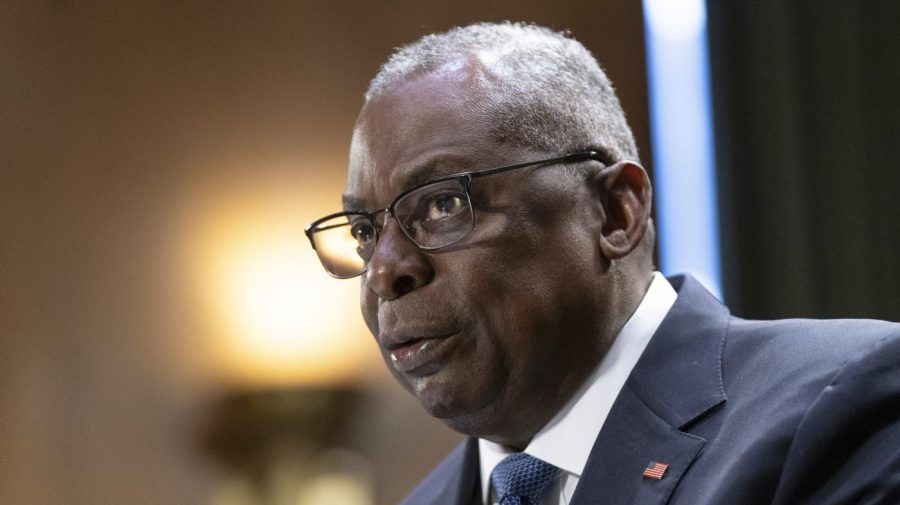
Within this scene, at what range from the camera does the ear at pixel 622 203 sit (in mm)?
1837

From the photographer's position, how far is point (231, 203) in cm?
345

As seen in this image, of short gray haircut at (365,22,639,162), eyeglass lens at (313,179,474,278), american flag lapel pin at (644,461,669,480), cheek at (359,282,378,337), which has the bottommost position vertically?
american flag lapel pin at (644,461,669,480)

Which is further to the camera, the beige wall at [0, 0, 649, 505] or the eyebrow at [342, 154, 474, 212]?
the beige wall at [0, 0, 649, 505]

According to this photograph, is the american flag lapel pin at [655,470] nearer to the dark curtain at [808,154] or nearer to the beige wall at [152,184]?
the dark curtain at [808,154]

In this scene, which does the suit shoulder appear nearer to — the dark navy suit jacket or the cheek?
the dark navy suit jacket

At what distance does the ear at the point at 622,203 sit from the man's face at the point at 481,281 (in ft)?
0.11

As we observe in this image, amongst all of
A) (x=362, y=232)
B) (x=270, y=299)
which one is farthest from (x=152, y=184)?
(x=362, y=232)

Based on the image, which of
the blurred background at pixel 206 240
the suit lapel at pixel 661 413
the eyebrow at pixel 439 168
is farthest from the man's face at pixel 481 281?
the blurred background at pixel 206 240

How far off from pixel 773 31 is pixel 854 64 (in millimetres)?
267

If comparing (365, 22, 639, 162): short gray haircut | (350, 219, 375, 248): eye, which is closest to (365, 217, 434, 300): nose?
(350, 219, 375, 248): eye

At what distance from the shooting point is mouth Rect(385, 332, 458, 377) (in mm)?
1680

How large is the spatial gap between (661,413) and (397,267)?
48 centimetres

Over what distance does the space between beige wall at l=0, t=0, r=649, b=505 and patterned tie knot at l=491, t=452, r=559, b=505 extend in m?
1.64

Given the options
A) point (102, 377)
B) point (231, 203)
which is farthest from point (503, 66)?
point (102, 377)
